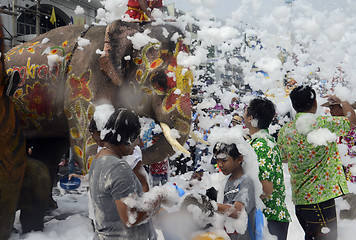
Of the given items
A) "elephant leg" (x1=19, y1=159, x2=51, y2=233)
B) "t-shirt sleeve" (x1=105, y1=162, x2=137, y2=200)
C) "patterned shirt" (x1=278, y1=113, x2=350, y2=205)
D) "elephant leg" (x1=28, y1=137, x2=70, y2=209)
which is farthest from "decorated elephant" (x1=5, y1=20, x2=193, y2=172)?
"t-shirt sleeve" (x1=105, y1=162, x2=137, y2=200)

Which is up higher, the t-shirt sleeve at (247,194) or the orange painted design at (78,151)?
the t-shirt sleeve at (247,194)

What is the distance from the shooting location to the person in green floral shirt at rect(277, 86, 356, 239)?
268 centimetres

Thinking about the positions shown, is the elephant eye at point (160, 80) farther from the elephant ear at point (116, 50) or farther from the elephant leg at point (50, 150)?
the elephant leg at point (50, 150)

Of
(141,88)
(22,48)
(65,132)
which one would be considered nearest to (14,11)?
(22,48)

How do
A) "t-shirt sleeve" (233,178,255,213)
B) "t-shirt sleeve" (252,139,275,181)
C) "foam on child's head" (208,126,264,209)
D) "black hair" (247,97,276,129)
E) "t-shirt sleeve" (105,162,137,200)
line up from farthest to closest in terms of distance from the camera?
"black hair" (247,97,276,129), "t-shirt sleeve" (252,139,275,181), "foam on child's head" (208,126,264,209), "t-shirt sleeve" (233,178,255,213), "t-shirt sleeve" (105,162,137,200)

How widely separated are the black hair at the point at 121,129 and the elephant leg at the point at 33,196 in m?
2.21

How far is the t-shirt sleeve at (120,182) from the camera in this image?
5.36 feet

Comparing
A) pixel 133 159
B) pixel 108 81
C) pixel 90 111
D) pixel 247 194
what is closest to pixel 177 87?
pixel 108 81

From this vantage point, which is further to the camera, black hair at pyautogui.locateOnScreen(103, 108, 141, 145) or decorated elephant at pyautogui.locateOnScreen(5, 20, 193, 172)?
decorated elephant at pyautogui.locateOnScreen(5, 20, 193, 172)

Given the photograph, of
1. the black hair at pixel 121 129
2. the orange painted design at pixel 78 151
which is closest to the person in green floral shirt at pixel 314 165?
the black hair at pixel 121 129

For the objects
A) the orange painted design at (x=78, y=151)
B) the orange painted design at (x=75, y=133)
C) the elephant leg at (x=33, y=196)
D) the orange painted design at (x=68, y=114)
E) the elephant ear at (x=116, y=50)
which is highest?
the elephant ear at (x=116, y=50)

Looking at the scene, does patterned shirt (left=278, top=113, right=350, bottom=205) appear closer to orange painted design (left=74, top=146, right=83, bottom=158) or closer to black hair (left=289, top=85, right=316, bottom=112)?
black hair (left=289, top=85, right=316, bottom=112)

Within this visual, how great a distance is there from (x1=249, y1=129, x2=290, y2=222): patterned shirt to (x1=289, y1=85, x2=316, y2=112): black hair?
0.50 meters

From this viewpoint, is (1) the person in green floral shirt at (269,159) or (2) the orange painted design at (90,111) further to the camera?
(2) the orange painted design at (90,111)
